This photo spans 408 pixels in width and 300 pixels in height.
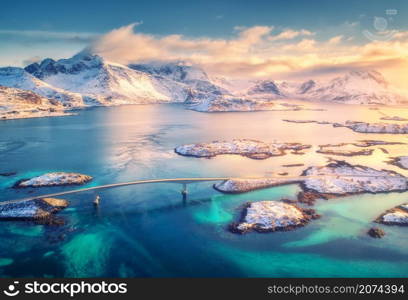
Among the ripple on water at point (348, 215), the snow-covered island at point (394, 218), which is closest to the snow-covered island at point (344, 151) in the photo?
the ripple on water at point (348, 215)

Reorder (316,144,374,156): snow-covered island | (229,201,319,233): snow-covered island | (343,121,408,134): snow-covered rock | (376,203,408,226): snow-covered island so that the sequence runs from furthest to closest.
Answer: (343,121,408,134): snow-covered rock, (316,144,374,156): snow-covered island, (376,203,408,226): snow-covered island, (229,201,319,233): snow-covered island

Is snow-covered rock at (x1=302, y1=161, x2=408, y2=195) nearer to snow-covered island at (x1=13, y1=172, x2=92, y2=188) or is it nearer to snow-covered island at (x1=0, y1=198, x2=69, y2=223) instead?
snow-covered island at (x1=0, y1=198, x2=69, y2=223)

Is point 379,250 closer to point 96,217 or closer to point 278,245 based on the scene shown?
point 278,245

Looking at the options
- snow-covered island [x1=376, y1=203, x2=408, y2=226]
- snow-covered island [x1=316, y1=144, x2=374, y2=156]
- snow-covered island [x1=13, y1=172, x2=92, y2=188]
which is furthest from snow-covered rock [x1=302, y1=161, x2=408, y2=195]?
snow-covered island [x1=13, y1=172, x2=92, y2=188]

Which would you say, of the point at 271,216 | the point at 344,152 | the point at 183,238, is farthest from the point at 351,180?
the point at 183,238

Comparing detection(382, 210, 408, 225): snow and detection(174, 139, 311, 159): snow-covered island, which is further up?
detection(174, 139, 311, 159): snow-covered island

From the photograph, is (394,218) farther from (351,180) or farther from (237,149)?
(237,149)
